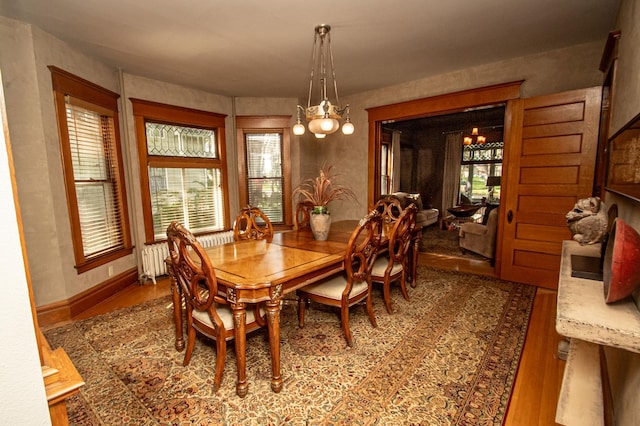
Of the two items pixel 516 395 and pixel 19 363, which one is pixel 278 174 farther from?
pixel 19 363

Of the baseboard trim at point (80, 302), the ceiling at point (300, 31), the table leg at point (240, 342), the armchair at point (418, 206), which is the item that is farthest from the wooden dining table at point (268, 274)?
the armchair at point (418, 206)

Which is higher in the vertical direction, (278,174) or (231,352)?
(278,174)

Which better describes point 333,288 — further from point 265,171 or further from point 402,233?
point 265,171

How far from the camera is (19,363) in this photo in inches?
23.6

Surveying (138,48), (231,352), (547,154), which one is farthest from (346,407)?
(138,48)

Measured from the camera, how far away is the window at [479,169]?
325 inches

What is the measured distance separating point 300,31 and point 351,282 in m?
2.26

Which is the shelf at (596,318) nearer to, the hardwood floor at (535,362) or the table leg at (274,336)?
the hardwood floor at (535,362)

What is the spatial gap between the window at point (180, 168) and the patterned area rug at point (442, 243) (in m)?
3.61

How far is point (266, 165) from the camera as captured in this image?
4992 millimetres

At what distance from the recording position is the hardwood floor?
1.65 metres

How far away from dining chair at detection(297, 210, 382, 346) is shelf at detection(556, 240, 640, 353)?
45.3 inches

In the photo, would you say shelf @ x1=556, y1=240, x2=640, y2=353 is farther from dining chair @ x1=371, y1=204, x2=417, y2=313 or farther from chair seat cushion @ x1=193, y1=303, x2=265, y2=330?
chair seat cushion @ x1=193, y1=303, x2=265, y2=330

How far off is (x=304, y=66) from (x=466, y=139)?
5.29 metres
